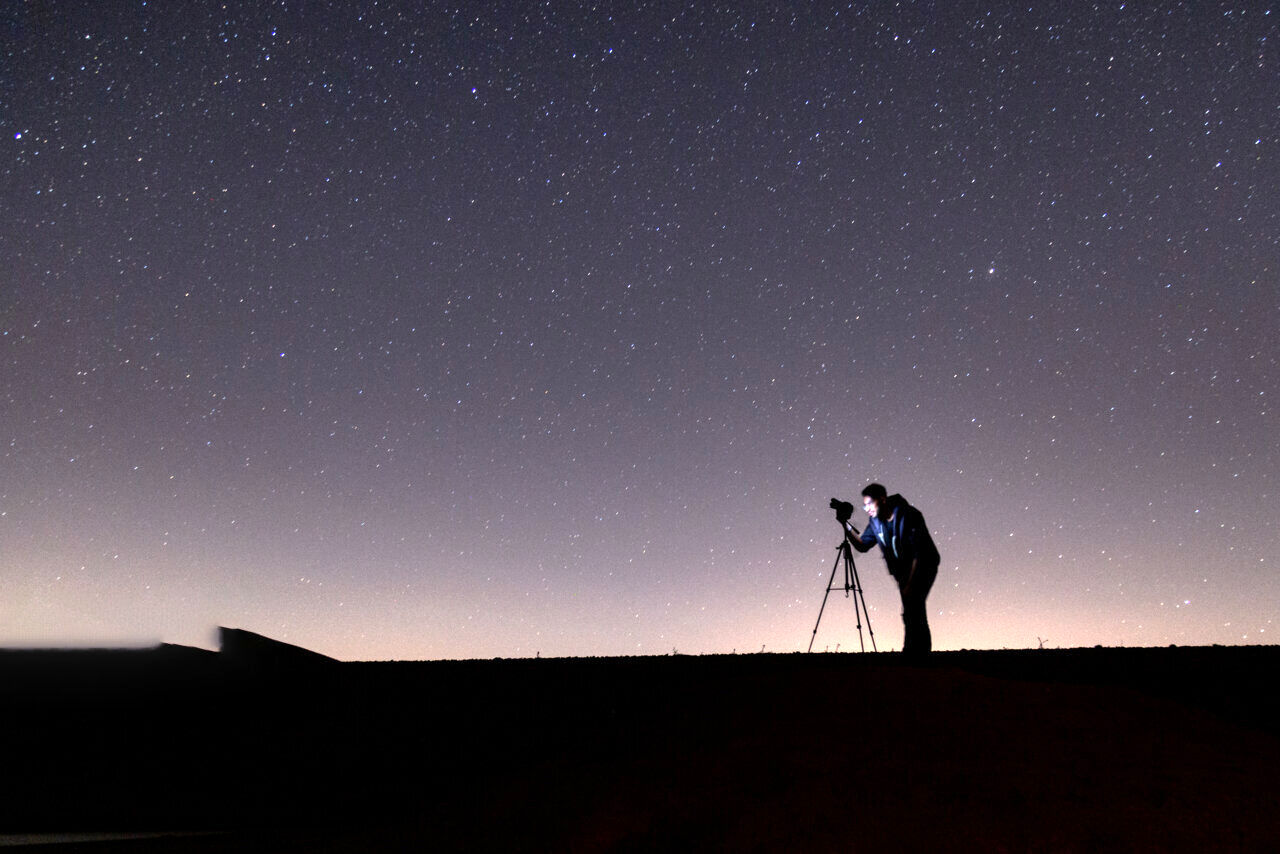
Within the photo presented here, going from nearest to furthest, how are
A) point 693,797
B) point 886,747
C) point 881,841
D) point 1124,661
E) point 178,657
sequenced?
point 881,841 < point 693,797 < point 886,747 < point 1124,661 < point 178,657

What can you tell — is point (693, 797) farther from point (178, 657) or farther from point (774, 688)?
point (178, 657)

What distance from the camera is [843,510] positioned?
23.8 feet

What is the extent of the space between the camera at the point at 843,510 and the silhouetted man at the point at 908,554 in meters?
0.46

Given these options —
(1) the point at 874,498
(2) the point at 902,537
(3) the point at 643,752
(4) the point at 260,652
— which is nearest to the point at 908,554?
(2) the point at 902,537

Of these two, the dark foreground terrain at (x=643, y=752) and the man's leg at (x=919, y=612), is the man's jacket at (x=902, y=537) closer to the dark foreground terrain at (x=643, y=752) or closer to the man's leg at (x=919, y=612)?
the man's leg at (x=919, y=612)

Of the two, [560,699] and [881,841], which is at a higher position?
[560,699]

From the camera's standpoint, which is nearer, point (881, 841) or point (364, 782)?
point (881, 841)

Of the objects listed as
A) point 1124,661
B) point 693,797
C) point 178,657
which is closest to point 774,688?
point 693,797

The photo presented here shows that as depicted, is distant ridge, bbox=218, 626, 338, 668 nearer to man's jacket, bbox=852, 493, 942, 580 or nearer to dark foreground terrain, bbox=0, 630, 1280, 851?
dark foreground terrain, bbox=0, 630, 1280, 851

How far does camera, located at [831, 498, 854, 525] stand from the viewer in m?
7.23

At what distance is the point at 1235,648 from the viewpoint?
243 inches

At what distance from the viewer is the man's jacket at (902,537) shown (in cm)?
640

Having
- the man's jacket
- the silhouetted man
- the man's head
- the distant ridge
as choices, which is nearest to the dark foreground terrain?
the distant ridge

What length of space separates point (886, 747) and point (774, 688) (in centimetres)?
124
